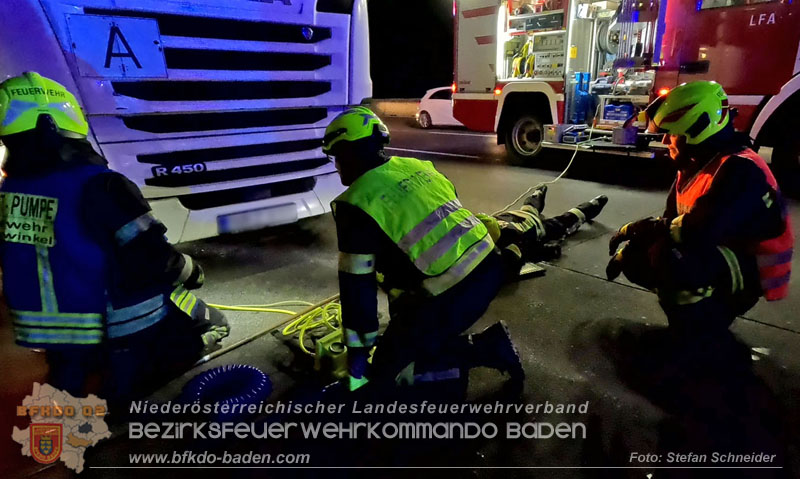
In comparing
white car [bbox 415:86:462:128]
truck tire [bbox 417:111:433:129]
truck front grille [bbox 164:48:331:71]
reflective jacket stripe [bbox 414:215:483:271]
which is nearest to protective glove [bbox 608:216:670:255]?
reflective jacket stripe [bbox 414:215:483:271]

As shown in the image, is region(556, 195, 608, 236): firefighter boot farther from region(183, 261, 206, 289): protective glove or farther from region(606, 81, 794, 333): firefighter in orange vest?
region(183, 261, 206, 289): protective glove

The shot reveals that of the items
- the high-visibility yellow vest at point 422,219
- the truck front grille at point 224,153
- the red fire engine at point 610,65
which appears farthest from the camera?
the red fire engine at point 610,65

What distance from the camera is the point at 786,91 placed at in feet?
19.3

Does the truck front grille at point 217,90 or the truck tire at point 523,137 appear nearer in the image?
the truck front grille at point 217,90

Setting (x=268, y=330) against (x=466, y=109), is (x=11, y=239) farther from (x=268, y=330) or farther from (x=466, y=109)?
(x=466, y=109)

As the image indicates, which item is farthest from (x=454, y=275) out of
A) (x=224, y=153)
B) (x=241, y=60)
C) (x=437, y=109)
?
(x=437, y=109)

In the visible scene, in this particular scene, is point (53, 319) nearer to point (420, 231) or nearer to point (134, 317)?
point (134, 317)

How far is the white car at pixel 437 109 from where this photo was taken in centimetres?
1573

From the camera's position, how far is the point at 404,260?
2143 millimetres

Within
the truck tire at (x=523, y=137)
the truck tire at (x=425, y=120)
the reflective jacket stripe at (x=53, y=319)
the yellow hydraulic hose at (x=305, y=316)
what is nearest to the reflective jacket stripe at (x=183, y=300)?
the reflective jacket stripe at (x=53, y=319)

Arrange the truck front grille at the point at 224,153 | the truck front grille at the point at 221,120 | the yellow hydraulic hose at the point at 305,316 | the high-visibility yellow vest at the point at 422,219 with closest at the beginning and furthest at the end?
the high-visibility yellow vest at the point at 422,219 < the yellow hydraulic hose at the point at 305,316 < the truck front grille at the point at 221,120 < the truck front grille at the point at 224,153

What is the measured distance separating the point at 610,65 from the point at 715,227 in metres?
6.80

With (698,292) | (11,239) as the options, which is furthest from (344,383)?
(698,292)

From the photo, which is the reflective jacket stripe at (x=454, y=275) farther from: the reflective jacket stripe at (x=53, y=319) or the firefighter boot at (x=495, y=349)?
the reflective jacket stripe at (x=53, y=319)
